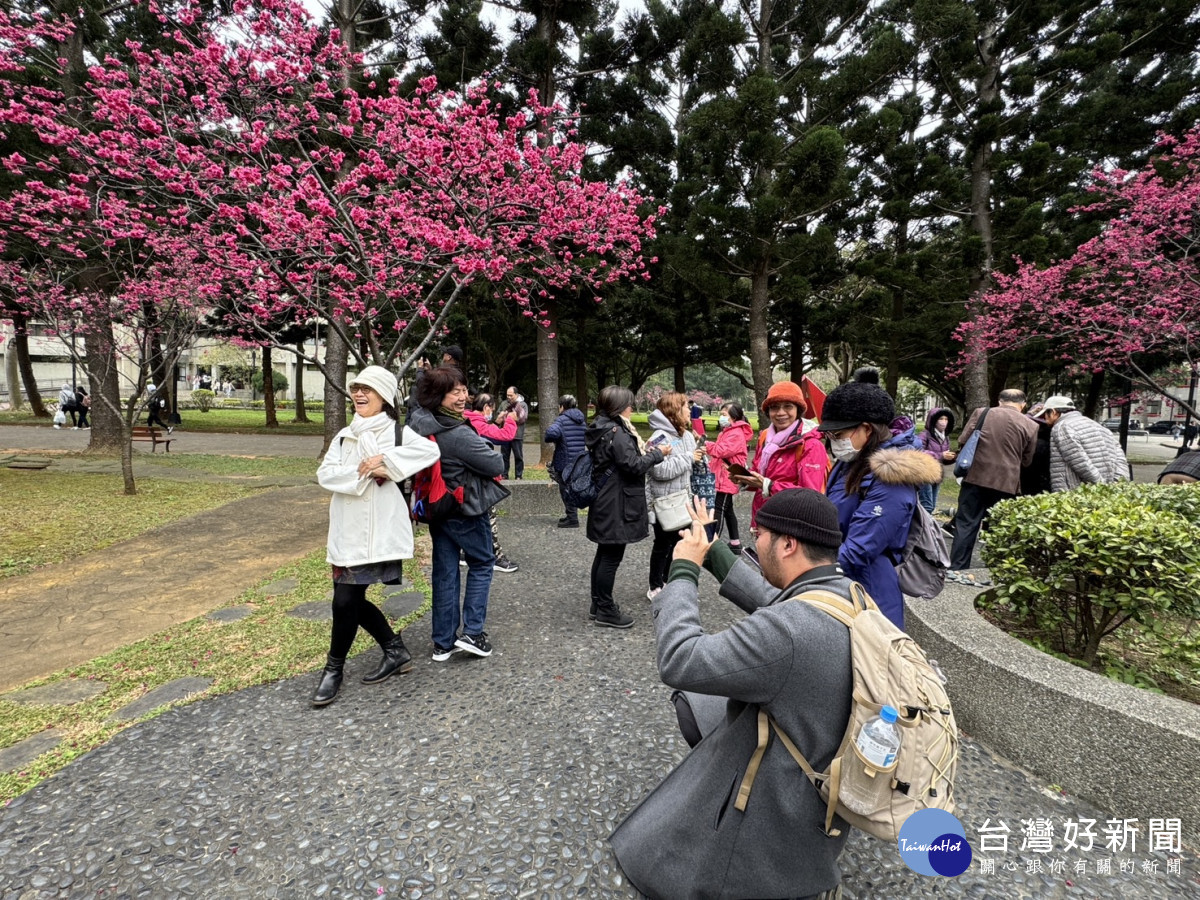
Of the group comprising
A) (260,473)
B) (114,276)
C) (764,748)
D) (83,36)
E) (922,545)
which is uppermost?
(83,36)

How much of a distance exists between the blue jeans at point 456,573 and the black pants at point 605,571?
0.91 meters

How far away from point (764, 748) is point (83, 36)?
53.1ft

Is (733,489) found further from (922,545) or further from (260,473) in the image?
(260,473)

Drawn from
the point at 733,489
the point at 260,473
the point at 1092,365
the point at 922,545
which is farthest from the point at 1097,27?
the point at 260,473

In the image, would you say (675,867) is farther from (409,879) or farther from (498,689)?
(498,689)

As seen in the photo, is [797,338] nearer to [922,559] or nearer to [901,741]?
[922,559]

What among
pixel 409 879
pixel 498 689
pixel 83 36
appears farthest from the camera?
pixel 83 36

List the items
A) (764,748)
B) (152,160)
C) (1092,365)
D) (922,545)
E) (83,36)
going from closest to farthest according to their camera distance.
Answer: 1. (764,748)
2. (922,545)
3. (152,160)
4. (83,36)
5. (1092,365)

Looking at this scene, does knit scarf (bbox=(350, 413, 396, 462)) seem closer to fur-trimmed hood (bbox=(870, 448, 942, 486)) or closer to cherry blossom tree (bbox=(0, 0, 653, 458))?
fur-trimmed hood (bbox=(870, 448, 942, 486))

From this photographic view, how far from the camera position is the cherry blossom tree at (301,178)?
615 cm

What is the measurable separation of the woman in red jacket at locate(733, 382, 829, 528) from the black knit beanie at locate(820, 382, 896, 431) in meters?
0.81

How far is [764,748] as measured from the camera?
1.48 meters

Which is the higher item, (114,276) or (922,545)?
(114,276)

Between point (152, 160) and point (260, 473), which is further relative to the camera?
point (260, 473)
